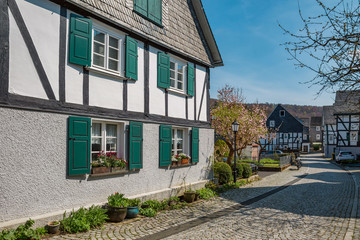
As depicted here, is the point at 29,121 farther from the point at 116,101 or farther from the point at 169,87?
the point at 169,87

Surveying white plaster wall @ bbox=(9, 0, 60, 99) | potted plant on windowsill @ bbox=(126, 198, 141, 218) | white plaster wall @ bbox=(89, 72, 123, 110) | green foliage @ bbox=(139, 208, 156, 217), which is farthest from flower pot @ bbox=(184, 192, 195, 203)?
white plaster wall @ bbox=(9, 0, 60, 99)

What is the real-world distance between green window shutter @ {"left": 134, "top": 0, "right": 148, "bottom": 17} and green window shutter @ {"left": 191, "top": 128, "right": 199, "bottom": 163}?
182 inches

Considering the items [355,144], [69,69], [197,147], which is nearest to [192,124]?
[197,147]

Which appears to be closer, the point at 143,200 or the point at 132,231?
the point at 132,231

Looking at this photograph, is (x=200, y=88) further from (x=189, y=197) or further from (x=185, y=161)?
(x=189, y=197)

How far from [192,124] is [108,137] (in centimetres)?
426

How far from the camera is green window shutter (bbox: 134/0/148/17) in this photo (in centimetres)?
907

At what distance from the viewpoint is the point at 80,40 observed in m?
7.05

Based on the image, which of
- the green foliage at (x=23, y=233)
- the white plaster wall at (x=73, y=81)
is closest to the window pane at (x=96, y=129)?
the white plaster wall at (x=73, y=81)

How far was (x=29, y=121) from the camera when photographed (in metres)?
5.99

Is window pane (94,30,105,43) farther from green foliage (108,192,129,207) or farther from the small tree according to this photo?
the small tree

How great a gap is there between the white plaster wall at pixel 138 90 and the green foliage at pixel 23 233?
3.98m

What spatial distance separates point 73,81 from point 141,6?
149 inches

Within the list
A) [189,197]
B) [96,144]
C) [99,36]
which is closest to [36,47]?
[99,36]
